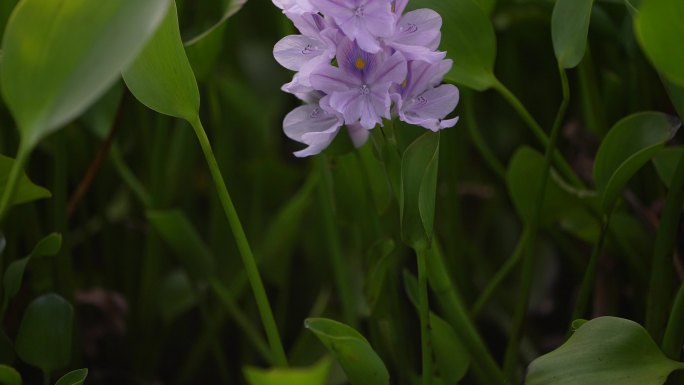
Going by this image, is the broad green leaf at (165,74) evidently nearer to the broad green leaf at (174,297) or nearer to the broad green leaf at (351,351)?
the broad green leaf at (351,351)

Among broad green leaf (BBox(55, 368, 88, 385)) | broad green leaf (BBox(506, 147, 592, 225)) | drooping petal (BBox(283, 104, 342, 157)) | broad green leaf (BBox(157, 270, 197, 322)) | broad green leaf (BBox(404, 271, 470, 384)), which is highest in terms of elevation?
drooping petal (BBox(283, 104, 342, 157))

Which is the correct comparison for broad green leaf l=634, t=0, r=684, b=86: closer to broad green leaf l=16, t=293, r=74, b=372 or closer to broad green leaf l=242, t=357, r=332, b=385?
broad green leaf l=242, t=357, r=332, b=385

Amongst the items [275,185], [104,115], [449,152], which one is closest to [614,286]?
[449,152]

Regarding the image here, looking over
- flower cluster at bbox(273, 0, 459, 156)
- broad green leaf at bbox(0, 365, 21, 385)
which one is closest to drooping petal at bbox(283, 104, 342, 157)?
flower cluster at bbox(273, 0, 459, 156)

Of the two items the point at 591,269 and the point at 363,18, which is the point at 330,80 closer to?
the point at 363,18

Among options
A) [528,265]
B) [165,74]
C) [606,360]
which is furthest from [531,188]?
[165,74]

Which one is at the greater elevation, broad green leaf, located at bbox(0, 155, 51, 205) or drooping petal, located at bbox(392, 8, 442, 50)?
drooping petal, located at bbox(392, 8, 442, 50)

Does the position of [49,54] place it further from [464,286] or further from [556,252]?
[556,252]
